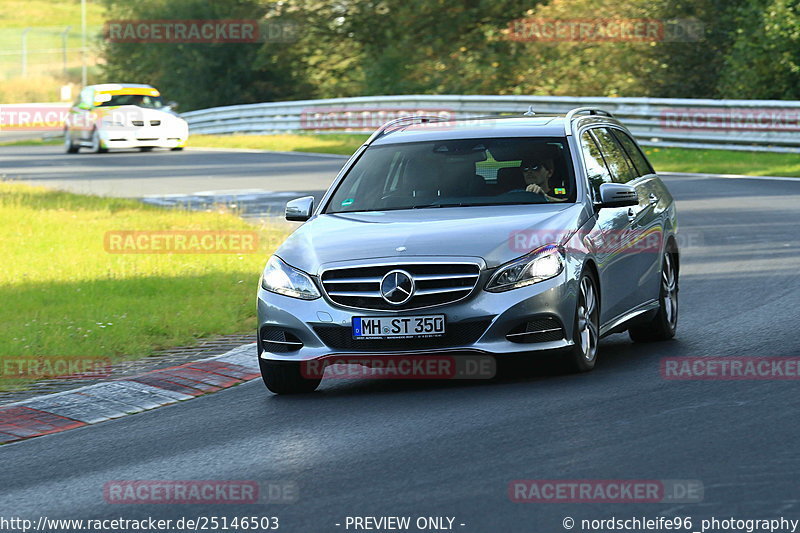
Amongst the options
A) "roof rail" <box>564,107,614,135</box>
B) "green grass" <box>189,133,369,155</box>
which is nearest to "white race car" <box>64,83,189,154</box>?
"green grass" <box>189,133,369,155</box>

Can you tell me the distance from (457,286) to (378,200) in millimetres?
1551

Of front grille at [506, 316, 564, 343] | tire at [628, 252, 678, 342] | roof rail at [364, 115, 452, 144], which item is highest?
roof rail at [364, 115, 452, 144]

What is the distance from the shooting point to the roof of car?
10.1 metres

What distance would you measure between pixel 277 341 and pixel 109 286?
5.61m

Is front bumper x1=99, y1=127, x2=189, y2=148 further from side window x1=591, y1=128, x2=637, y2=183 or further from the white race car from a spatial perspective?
side window x1=591, y1=128, x2=637, y2=183

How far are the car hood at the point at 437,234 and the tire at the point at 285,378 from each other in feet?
2.10

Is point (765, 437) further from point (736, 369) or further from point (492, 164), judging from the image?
point (492, 164)

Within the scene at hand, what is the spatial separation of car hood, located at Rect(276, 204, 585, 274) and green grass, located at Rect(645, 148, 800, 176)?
55.1ft

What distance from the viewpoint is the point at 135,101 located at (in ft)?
118

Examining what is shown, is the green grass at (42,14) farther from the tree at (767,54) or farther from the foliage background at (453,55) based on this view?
the tree at (767,54)

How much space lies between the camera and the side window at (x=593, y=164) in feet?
32.6

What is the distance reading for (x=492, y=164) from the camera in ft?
32.3

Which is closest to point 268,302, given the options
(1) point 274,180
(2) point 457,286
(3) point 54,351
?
(2) point 457,286

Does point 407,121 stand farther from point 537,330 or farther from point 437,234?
point 537,330
